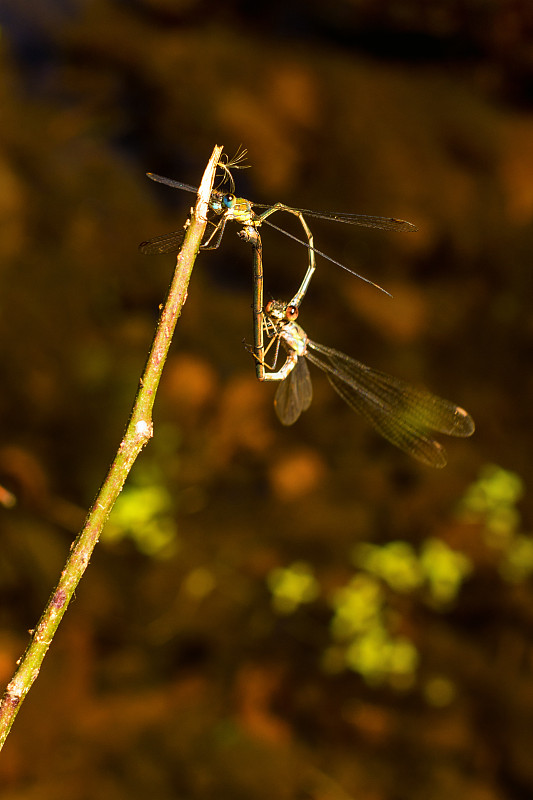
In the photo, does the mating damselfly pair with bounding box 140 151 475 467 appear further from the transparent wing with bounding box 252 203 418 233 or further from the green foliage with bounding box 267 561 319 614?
the green foliage with bounding box 267 561 319 614

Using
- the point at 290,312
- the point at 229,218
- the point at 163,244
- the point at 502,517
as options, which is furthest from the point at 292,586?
the point at 229,218

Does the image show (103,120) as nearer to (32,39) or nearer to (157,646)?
(32,39)

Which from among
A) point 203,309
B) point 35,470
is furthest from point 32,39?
point 35,470

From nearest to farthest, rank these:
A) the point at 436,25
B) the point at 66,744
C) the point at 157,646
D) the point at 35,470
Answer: the point at 66,744 < the point at 157,646 < the point at 35,470 < the point at 436,25

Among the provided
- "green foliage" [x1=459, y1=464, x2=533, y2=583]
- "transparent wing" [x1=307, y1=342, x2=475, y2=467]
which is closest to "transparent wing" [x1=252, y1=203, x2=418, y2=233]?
"transparent wing" [x1=307, y1=342, x2=475, y2=467]

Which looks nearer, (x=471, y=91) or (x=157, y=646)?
(x=157, y=646)

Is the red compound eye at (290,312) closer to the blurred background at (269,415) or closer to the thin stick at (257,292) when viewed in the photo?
the thin stick at (257,292)

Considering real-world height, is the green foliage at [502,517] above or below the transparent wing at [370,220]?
below

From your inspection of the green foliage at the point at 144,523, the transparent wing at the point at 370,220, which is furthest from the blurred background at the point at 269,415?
the transparent wing at the point at 370,220
